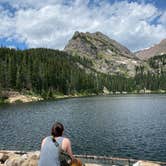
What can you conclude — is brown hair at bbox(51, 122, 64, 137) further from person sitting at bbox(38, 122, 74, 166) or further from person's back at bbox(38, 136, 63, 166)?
person's back at bbox(38, 136, 63, 166)

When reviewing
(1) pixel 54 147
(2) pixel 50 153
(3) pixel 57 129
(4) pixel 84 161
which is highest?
(3) pixel 57 129

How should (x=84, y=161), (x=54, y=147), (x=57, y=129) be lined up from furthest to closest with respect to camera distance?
(x=84, y=161) → (x=57, y=129) → (x=54, y=147)

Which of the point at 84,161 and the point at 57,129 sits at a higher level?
the point at 57,129

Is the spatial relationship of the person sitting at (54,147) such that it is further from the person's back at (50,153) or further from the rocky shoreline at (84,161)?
the rocky shoreline at (84,161)

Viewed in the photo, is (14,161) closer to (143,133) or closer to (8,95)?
(143,133)

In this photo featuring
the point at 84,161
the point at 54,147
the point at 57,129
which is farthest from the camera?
the point at 84,161

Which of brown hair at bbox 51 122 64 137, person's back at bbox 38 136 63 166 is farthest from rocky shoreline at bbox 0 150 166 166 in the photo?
brown hair at bbox 51 122 64 137

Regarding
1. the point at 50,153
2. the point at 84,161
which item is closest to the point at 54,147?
the point at 50,153

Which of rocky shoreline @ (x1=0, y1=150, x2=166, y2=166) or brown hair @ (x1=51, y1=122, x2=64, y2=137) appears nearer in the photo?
brown hair @ (x1=51, y1=122, x2=64, y2=137)

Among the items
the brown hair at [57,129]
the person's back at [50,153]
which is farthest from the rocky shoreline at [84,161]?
the brown hair at [57,129]

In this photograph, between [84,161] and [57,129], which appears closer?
[57,129]

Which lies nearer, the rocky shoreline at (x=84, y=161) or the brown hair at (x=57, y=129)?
the brown hair at (x=57, y=129)

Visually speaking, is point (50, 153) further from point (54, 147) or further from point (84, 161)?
point (84, 161)

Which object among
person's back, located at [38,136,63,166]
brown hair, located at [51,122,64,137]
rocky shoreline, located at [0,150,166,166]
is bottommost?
rocky shoreline, located at [0,150,166,166]
